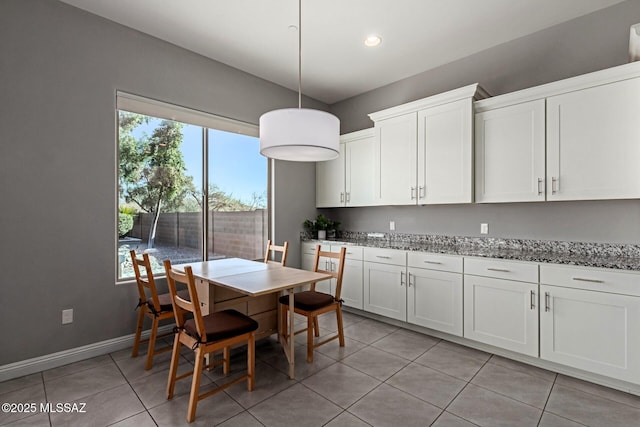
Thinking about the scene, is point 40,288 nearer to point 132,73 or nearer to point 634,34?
point 132,73

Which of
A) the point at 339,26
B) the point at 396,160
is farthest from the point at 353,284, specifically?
the point at 339,26

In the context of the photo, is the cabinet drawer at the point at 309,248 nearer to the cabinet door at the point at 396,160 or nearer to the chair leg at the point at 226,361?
the cabinet door at the point at 396,160

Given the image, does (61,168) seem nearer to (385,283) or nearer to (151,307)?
(151,307)

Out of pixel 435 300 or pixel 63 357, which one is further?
pixel 435 300

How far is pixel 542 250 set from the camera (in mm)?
2979

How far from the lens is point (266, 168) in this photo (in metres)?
4.28

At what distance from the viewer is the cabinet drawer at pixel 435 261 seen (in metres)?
2.97

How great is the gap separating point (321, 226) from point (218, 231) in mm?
1458

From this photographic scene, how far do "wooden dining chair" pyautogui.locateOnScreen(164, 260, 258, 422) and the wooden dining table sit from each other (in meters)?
0.23

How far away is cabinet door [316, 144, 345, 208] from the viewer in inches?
175

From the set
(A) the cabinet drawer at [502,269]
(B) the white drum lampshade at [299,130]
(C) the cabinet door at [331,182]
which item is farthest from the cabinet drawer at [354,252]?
(B) the white drum lampshade at [299,130]

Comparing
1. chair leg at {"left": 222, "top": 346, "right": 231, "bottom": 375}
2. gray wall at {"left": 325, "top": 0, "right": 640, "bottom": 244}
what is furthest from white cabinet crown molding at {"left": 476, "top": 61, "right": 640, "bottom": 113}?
chair leg at {"left": 222, "top": 346, "right": 231, "bottom": 375}

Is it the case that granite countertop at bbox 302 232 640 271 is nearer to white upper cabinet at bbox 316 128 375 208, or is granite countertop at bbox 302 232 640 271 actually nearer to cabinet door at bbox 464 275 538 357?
cabinet door at bbox 464 275 538 357

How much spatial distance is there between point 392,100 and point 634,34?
7.83ft
